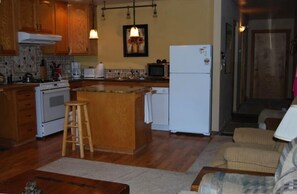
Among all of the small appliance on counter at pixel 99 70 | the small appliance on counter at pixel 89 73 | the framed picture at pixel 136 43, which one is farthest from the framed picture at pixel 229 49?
the small appliance on counter at pixel 89 73

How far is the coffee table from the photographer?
201 cm

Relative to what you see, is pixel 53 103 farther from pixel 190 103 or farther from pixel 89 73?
pixel 190 103

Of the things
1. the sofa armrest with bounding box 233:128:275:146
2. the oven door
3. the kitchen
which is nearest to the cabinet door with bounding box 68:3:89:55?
the kitchen

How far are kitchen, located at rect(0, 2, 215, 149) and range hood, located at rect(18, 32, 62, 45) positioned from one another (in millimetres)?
417

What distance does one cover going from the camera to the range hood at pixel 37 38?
16.5 feet

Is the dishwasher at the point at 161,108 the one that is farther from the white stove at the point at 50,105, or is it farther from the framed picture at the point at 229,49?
the white stove at the point at 50,105

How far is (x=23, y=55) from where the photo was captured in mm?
5562

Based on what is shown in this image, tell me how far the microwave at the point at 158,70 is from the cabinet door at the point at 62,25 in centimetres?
166

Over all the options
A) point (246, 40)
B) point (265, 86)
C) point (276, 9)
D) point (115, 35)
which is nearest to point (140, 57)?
point (115, 35)

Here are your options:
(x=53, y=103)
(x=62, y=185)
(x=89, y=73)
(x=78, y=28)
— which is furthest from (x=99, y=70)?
(x=62, y=185)

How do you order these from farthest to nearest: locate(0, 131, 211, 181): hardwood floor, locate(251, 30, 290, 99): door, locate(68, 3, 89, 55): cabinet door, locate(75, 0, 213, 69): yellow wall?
1. locate(251, 30, 290, 99): door
2. locate(68, 3, 89, 55): cabinet door
3. locate(75, 0, 213, 69): yellow wall
4. locate(0, 131, 211, 181): hardwood floor

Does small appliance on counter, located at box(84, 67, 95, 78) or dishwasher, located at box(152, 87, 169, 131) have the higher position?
small appliance on counter, located at box(84, 67, 95, 78)

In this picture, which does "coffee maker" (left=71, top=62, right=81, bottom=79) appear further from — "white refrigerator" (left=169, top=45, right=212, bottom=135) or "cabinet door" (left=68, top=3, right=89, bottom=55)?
"white refrigerator" (left=169, top=45, right=212, bottom=135)

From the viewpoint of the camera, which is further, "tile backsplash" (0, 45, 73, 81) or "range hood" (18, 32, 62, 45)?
"tile backsplash" (0, 45, 73, 81)
